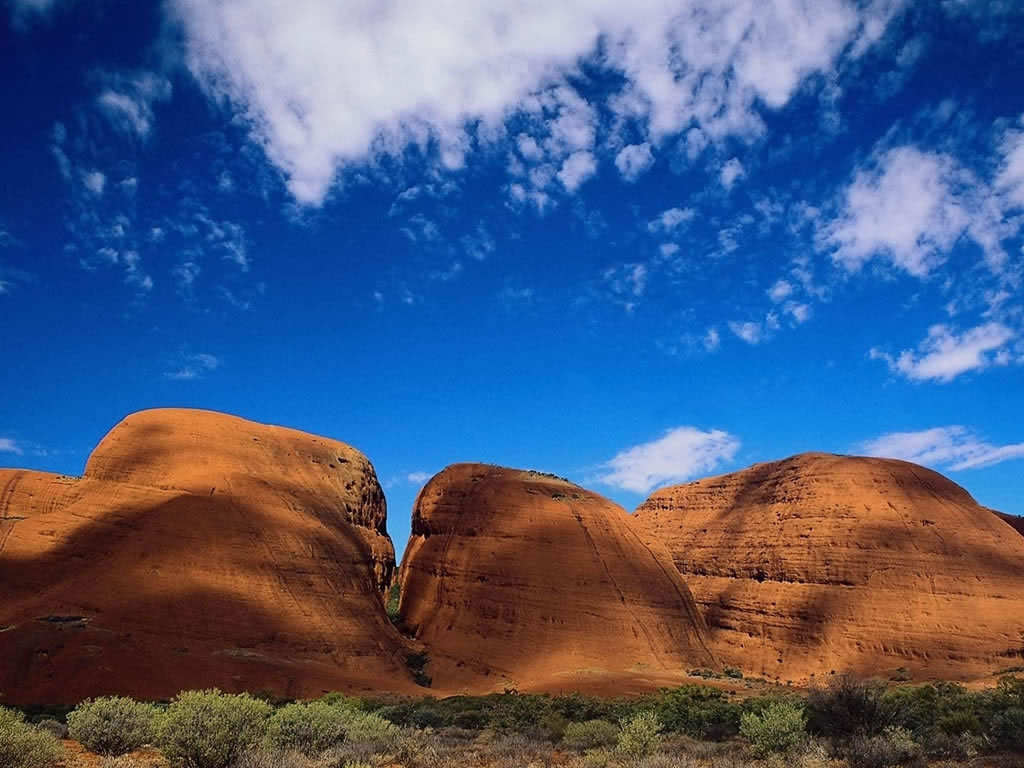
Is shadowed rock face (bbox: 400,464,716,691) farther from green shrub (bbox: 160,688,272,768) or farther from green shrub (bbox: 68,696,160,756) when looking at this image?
green shrub (bbox: 160,688,272,768)

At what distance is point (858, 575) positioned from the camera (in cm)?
6284

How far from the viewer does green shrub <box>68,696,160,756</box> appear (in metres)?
13.7

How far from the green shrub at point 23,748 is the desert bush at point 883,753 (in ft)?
41.0

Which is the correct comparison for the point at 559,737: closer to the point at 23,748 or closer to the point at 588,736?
the point at 588,736

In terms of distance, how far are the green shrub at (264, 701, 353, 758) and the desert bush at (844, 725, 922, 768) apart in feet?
31.1

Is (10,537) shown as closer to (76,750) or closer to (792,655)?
(76,750)

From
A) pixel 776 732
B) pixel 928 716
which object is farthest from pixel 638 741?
pixel 928 716

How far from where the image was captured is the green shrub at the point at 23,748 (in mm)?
9734

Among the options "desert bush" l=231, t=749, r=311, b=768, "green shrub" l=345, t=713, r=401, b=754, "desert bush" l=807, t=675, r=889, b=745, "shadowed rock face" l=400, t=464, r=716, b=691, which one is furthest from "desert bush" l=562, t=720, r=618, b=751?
"shadowed rock face" l=400, t=464, r=716, b=691

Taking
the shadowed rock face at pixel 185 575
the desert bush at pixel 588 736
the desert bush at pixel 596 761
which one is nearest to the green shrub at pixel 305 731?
the desert bush at pixel 596 761

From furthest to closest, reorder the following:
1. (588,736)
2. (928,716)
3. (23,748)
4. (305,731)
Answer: (928,716)
(588,736)
(305,731)
(23,748)

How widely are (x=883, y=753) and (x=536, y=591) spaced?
37699 millimetres

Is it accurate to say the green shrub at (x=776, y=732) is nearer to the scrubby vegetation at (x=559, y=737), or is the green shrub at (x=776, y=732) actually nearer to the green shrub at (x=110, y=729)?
the scrubby vegetation at (x=559, y=737)

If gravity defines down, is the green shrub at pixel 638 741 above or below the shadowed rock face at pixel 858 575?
below
